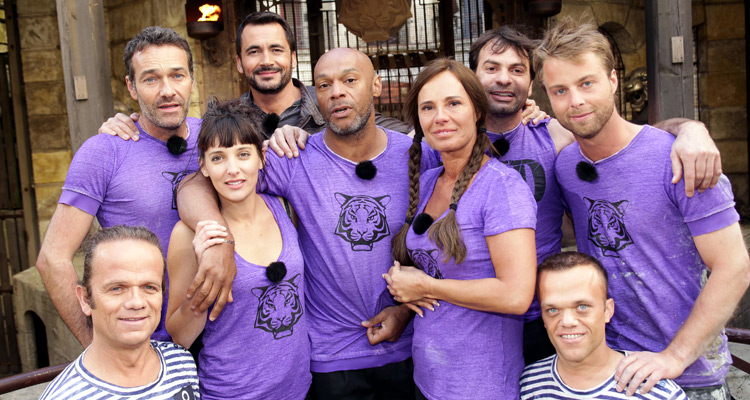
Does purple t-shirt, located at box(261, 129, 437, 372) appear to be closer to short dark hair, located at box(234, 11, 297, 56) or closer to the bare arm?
the bare arm

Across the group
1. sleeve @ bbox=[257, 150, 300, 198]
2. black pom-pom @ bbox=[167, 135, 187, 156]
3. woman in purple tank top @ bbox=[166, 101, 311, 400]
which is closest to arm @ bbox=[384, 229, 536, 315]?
woman in purple tank top @ bbox=[166, 101, 311, 400]

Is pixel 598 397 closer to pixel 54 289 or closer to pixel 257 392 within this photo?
pixel 257 392

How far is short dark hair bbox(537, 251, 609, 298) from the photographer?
6.87ft

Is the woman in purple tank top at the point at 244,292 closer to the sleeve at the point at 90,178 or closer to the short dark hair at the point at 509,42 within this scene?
the sleeve at the point at 90,178

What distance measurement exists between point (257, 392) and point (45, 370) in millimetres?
1059

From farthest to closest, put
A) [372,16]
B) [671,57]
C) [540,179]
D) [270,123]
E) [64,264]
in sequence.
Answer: [372,16] < [671,57] < [270,123] < [540,179] < [64,264]

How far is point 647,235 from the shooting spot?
2133 mm

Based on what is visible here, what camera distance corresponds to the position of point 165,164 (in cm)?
250

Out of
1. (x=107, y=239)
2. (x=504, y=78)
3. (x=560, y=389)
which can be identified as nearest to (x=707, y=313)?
(x=560, y=389)

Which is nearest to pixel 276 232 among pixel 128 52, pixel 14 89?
pixel 128 52

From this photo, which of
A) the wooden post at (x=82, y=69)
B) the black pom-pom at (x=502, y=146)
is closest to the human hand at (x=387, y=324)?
the black pom-pom at (x=502, y=146)

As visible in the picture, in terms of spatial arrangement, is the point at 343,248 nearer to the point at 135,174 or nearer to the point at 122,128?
the point at 135,174

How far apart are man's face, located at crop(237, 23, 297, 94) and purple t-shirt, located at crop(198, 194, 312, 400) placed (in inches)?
46.4

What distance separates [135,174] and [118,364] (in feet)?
2.67
